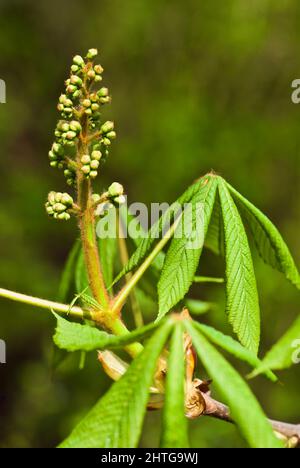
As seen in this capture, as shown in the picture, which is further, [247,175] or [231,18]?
[231,18]

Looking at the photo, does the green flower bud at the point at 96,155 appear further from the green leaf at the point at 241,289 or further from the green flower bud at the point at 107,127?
the green leaf at the point at 241,289

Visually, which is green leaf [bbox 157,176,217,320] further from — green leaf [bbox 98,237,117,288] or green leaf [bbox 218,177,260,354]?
green leaf [bbox 98,237,117,288]

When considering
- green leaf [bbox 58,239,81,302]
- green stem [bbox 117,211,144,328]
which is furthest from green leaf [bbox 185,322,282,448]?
green leaf [bbox 58,239,81,302]

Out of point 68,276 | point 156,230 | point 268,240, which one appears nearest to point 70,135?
point 156,230

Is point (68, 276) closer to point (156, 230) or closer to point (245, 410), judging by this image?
point (156, 230)

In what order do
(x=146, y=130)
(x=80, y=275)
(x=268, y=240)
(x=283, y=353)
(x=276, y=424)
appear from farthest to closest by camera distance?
(x=146, y=130), (x=80, y=275), (x=268, y=240), (x=276, y=424), (x=283, y=353)

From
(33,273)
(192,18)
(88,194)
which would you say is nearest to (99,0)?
(192,18)

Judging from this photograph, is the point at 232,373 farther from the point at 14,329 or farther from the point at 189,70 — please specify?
the point at 189,70
